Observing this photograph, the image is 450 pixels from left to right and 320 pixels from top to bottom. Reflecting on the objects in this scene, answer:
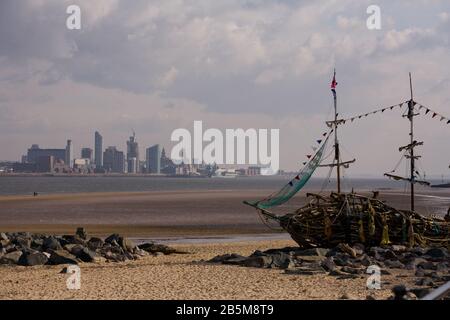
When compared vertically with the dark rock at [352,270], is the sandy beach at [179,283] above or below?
below

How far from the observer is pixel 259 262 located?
19469mm

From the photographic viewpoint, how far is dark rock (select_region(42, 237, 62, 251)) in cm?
2341

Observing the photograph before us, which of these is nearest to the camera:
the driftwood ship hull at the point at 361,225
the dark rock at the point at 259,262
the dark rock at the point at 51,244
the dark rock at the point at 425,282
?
the dark rock at the point at 425,282

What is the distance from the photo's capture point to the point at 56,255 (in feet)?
70.3

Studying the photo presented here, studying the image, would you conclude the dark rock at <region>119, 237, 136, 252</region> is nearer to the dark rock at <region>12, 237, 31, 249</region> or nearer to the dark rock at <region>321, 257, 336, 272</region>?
the dark rock at <region>12, 237, 31, 249</region>

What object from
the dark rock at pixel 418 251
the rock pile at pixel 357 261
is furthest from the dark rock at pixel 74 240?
the dark rock at pixel 418 251

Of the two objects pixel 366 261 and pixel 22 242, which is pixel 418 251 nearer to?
pixel 366 261

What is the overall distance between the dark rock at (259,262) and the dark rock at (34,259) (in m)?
7.32

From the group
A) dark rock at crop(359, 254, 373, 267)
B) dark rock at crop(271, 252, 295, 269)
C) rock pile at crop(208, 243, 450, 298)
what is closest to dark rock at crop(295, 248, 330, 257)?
rock pile at crop(208, 243, 450, 298)

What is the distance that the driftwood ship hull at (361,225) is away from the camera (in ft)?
75.4

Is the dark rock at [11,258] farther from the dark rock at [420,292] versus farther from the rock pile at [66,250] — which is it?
the dark rock at [420,292]

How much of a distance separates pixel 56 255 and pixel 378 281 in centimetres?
1161

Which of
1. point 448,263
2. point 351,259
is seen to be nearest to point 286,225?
point 351,259
